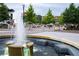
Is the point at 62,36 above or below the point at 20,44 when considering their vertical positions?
above

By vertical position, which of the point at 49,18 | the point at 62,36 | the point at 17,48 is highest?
the point at 49,18

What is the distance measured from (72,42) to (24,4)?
85cm

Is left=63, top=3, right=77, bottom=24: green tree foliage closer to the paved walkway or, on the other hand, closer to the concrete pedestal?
the paved walkway

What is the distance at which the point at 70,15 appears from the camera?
4.02 meters

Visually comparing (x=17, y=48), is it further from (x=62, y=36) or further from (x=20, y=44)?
(x=62, y=36)

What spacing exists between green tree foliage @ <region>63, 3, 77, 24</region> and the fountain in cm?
60

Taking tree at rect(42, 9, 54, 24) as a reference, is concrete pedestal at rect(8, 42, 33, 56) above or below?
below

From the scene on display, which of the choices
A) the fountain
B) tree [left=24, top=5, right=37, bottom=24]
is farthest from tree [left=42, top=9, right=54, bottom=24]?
the fountain

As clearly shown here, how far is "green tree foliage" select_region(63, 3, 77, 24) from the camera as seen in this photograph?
157 inches

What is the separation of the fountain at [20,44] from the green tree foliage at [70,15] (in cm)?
60

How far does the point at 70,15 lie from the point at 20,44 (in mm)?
804

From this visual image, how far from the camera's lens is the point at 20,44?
4.04 m

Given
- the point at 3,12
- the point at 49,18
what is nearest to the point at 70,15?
the point at 49,18

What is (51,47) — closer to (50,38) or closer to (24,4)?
(50,38)
